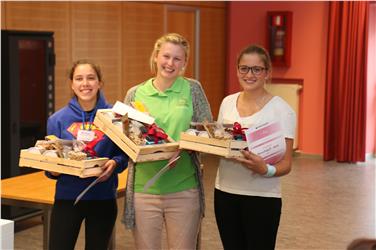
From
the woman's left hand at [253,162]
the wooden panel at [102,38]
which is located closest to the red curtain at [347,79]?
the wooden panel at [102,38]

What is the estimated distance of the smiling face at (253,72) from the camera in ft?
9.36

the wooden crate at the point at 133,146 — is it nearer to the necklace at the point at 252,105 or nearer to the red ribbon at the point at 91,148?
the red ribbon at the point at 91,148

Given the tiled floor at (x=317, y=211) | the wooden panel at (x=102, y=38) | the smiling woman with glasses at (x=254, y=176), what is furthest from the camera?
the wooden panel at (x=102, y=38)

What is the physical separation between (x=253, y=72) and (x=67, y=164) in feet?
3.01

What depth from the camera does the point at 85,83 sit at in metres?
2.96

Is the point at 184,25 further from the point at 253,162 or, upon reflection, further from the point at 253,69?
the point at 253,162

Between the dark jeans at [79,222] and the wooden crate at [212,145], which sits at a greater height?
the wooden crate at [212,145]

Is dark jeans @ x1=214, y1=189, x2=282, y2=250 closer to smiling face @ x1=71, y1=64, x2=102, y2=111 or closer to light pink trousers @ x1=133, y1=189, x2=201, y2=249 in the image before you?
light pink trousers @ x1=133, y1=189, x2=201, y2=249

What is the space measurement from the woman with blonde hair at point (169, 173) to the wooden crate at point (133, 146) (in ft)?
0.29

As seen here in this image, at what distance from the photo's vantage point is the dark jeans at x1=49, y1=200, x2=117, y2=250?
291 cm

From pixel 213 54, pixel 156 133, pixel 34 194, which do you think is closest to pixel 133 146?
pixel 156 133

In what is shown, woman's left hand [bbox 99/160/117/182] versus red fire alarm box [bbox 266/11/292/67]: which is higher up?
red fire alarm box [bbox 266/11/292/67]

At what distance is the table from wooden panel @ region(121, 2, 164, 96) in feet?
12.3

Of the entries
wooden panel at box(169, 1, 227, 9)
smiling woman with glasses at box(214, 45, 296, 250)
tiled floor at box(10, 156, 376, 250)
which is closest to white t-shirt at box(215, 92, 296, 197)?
smiling woman with glasses at box(214, 45, 296, 250)
